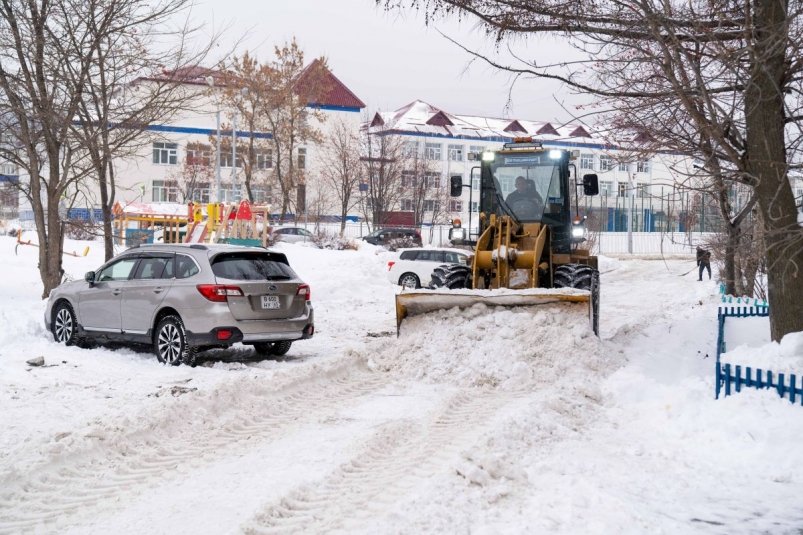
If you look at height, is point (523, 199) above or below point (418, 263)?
above

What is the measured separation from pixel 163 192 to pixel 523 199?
55.2 meters

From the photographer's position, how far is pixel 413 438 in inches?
281

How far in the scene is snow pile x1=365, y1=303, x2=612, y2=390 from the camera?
33.0ft

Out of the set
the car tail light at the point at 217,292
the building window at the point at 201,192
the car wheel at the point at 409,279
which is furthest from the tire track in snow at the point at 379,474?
the building window at the point at 201,192

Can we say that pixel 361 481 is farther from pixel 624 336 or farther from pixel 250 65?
pixel 250 65

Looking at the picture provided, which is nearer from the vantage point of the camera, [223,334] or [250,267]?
[223,334]

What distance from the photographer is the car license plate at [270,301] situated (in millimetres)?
11281

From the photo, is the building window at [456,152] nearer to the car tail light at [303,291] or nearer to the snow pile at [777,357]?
the car tail light at [303,291]

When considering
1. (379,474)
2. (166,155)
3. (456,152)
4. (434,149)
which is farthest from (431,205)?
(379,474)

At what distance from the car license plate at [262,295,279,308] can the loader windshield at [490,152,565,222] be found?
14.7 feet

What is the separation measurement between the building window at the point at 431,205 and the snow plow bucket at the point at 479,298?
46.1 metres

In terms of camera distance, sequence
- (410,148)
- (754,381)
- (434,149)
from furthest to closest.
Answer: (434,149)
(410,148)
(754,381)

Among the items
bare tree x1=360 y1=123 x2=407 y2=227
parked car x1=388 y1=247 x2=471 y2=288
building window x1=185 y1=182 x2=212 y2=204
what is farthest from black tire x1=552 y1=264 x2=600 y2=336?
building window x1=185 y1=182 x2=212 y2=204

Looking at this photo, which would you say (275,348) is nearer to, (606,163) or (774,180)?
(606,163)
